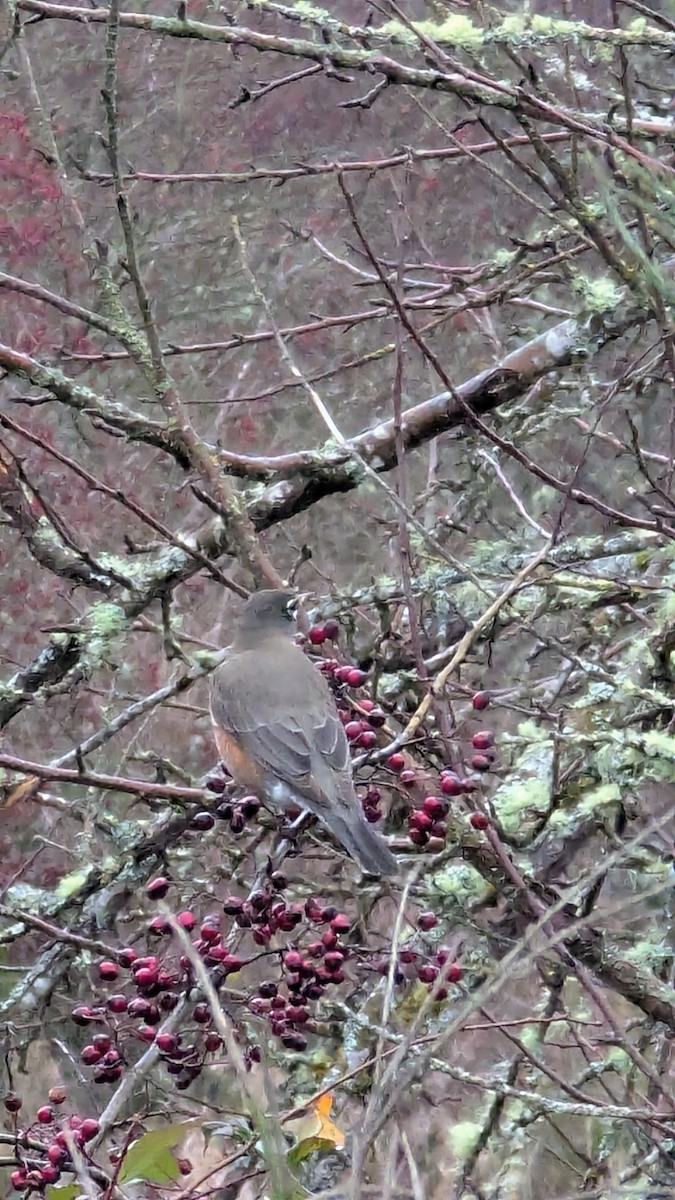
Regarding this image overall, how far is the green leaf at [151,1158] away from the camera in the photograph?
1692 millimetres

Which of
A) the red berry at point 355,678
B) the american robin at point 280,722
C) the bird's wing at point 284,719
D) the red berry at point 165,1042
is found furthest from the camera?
the bird's wing at point 284,719

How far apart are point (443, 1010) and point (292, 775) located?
0.51 metres

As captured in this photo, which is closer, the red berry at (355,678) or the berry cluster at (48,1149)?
the berry cluster at (48,1149)

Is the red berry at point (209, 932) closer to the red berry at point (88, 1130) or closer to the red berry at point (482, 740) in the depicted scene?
the red berry at point (88, 1130)

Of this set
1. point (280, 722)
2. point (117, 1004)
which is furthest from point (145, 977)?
point (280, 722)

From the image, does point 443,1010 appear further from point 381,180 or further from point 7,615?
point 381,180

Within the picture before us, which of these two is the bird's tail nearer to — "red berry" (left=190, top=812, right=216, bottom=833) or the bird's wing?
"red berry" (left=190, top=812, right=216, bottom=833)

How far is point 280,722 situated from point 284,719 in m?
0.01

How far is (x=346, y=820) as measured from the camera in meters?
2.07

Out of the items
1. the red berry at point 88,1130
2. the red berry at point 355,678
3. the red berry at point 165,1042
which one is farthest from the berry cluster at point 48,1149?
the red berry at point 355,678

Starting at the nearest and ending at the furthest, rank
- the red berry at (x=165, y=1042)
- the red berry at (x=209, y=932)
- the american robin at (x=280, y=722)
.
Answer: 1. the red berry at (x=165, y=1042)
2. the red berry at (x=209, y=932)
3. the american robin at (x=280, y=722)

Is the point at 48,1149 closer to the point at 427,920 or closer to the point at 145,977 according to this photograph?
the point at 145,977

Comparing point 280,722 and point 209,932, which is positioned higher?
point 209,932

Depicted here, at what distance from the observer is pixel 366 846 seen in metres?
1.95
